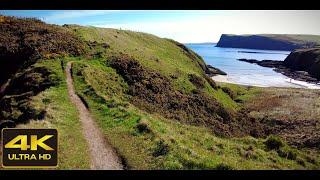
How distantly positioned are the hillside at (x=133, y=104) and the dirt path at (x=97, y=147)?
381mm

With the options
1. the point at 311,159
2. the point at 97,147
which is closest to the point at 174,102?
the point at 311,159

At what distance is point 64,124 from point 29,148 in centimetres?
608

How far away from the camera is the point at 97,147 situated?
23953mm

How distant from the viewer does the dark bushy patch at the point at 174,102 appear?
41.8 m

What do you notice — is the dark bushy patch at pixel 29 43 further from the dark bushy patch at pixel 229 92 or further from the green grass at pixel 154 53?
the dark bushy patch at pixel 229 92

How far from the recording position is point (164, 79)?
52.2 meters

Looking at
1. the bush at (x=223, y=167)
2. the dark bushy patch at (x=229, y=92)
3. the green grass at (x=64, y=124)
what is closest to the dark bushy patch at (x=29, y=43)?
the green grass at (x=64, y=124)

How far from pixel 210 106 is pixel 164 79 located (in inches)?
288

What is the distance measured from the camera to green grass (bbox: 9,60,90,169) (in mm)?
21812

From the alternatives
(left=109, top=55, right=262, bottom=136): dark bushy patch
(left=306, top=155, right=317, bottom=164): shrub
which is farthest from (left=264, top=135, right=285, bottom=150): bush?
(left=109, top=55, right=262, bottom=136): dark bushy patch

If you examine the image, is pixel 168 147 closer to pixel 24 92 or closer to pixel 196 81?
pixel 24 92
